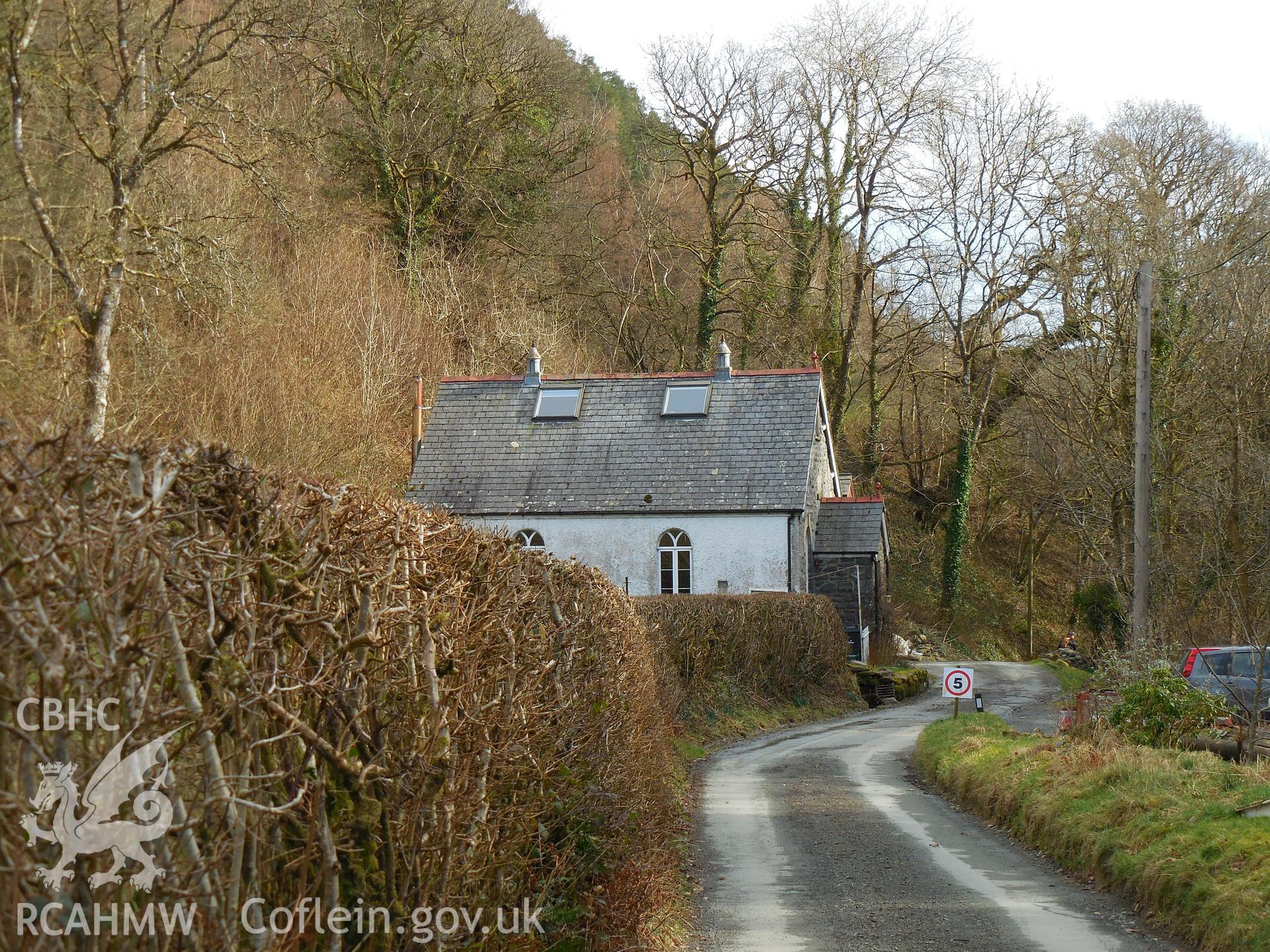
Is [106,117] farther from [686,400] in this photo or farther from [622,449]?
→ [686,400]

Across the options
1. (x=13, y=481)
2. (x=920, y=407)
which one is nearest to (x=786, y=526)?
(x=920, y=407)

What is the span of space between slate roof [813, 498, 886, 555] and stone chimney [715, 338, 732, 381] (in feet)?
18.1

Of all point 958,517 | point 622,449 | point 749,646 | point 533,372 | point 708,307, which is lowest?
point 749,646

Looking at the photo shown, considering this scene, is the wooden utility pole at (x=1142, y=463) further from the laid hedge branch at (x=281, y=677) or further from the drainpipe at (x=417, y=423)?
the drainpipe at (x=417, y=423)

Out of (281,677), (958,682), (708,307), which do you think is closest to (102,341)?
(958,682)

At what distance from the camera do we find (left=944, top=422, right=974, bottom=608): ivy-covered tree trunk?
46156 mm

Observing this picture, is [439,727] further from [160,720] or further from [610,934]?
[610,934]

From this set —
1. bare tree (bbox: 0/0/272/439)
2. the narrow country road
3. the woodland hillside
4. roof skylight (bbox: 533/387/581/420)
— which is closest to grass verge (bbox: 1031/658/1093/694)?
the woodland hillside

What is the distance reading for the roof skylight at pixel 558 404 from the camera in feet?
116

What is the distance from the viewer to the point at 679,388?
116ft

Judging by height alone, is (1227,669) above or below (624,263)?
below

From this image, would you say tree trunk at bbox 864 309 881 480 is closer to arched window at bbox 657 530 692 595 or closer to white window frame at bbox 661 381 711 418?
white window frame at bbox 661 381 711 418

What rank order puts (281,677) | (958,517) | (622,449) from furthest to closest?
1. (958,517)
2. (622,449)
3. (281,677)

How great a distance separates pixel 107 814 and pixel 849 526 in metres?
34.9
